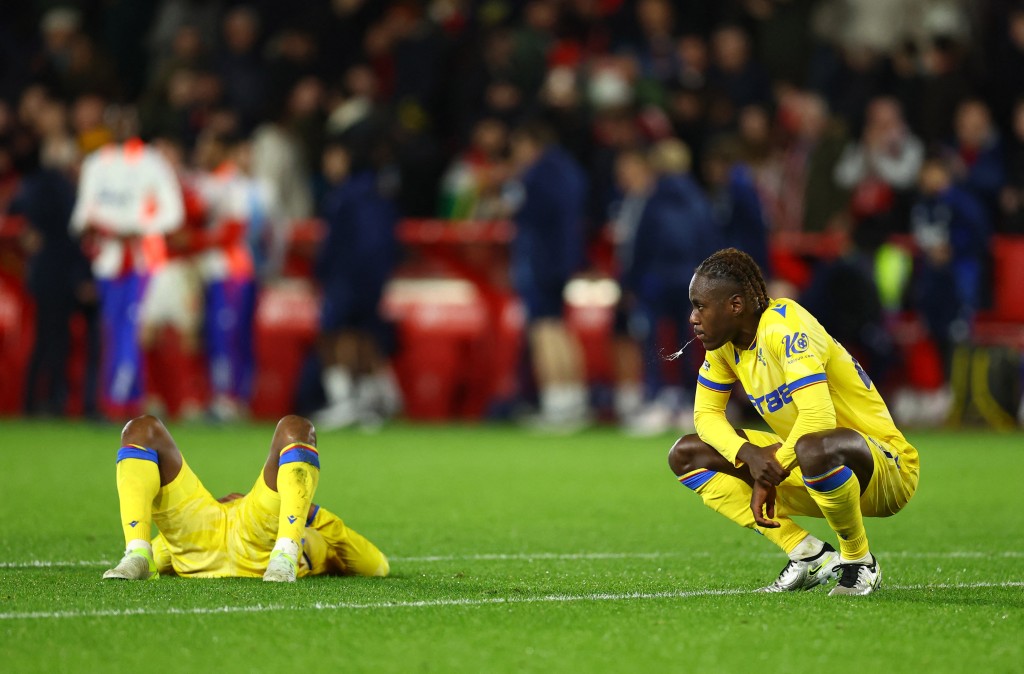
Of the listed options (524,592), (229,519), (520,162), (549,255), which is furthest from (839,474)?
(520,162)

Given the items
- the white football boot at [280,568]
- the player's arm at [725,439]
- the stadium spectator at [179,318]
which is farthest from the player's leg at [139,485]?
the stadium spectator at [179,318]

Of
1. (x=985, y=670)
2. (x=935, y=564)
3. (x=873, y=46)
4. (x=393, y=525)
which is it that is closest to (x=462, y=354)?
(x=873, y=46)

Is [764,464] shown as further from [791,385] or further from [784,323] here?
[784,323]

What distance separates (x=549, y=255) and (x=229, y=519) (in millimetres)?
9413

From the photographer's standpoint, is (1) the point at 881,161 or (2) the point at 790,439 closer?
A: (2) the point at 790,439

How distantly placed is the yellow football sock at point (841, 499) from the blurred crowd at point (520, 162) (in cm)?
933

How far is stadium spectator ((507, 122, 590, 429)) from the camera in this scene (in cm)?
1580

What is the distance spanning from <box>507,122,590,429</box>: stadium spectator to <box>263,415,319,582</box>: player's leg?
9359 millimetres

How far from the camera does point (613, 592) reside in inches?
252

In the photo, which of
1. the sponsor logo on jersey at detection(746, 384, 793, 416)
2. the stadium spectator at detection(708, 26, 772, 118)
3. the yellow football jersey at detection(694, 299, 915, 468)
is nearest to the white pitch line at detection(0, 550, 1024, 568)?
the yellow football jersey at detection(694, 299, 915, 468)

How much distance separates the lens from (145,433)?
21.6 ft

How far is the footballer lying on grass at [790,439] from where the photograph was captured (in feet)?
19.9

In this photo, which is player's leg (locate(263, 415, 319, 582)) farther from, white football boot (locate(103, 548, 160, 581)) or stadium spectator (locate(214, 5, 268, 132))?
stadium spectator (locate(214, 5, 268, 132))

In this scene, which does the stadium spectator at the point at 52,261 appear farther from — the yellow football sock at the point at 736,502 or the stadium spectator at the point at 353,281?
the yellow football sock at the point at 736,502
